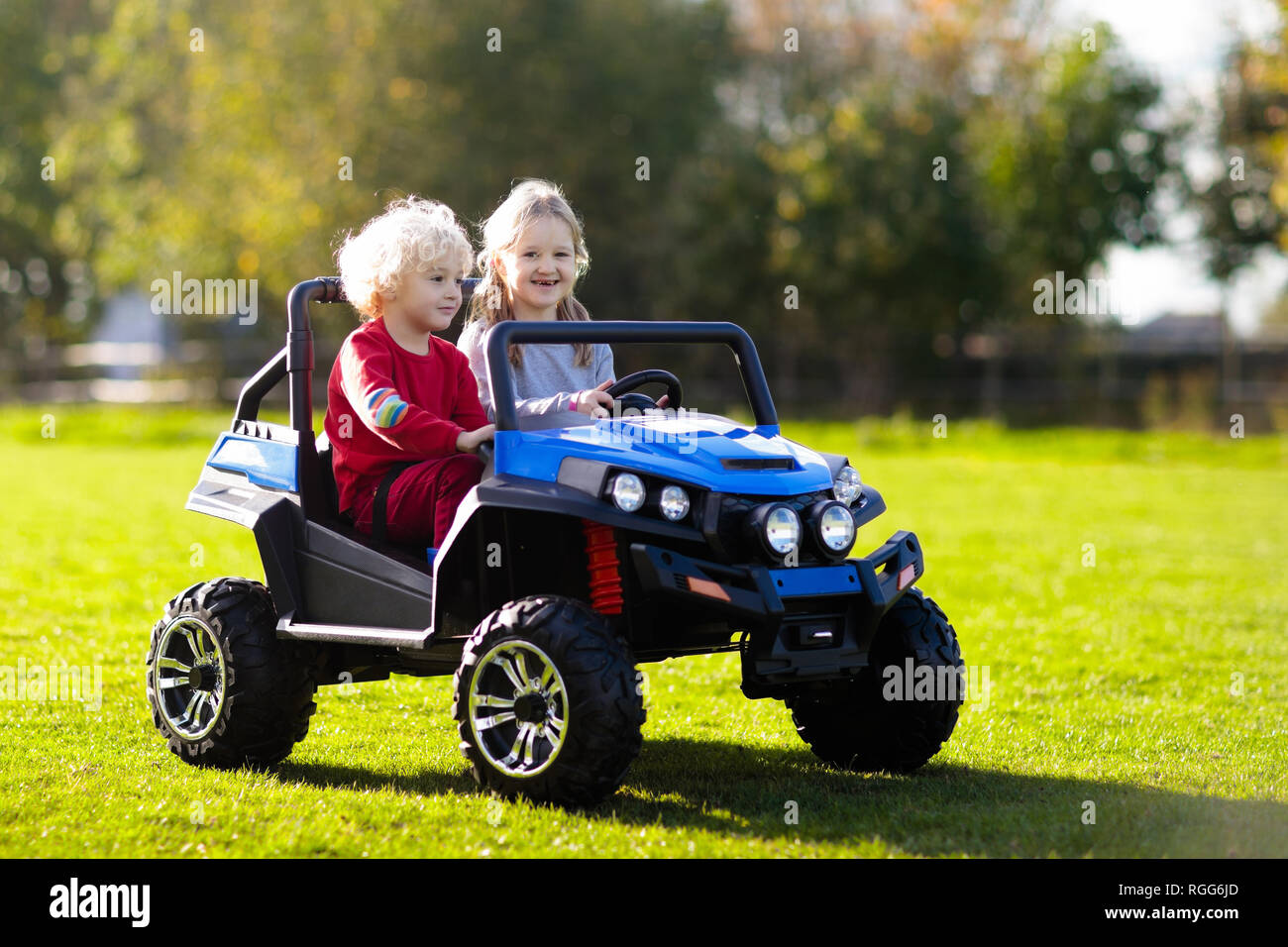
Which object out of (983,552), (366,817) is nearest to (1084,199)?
(983,552)

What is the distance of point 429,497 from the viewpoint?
5.41m

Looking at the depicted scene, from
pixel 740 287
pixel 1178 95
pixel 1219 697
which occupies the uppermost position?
pixel 1178 95

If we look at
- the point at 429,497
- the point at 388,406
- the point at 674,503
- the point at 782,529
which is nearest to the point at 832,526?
the point at 782,529

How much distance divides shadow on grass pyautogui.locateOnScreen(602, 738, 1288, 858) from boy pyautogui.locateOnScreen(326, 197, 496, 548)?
118 centimetres

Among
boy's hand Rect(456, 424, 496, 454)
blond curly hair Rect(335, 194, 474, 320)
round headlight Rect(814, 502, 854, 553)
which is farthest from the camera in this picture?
blond curly hair Rect(335, 194, 474, 320)

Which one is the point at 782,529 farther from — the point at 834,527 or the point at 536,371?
the point at 536,371

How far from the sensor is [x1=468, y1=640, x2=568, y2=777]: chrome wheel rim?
4.81m

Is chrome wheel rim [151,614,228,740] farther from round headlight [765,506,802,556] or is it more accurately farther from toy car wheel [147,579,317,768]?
round headlight [765,506,802,556]

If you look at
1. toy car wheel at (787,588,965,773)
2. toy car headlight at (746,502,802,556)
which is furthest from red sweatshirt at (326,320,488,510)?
toy car wheel at (787,588,965,773)

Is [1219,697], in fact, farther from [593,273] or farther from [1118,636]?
[593,273]

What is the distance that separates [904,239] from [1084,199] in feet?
12.4

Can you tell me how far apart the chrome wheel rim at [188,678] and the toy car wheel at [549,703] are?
47.2 inches

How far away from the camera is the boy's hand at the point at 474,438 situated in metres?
5.21

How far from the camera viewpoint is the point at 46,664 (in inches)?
317
